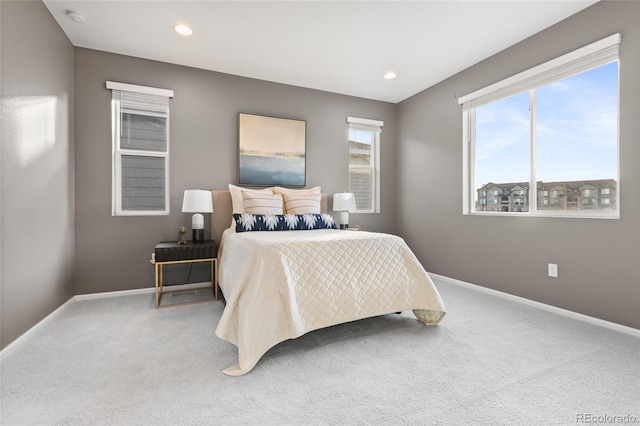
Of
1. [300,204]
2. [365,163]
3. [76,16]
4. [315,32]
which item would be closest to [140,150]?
[76,16]

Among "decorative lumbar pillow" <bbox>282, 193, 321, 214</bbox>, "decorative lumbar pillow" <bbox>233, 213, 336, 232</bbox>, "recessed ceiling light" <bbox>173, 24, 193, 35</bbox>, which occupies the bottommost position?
"decorative lumbar pillow" <bbox>233, 213, 336, 232</bbox>

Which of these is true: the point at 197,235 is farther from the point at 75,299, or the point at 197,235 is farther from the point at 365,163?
the point at 365,163

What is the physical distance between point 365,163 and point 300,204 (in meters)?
1.53

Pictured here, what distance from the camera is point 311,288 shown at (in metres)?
2.02

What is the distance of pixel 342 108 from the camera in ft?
14.4

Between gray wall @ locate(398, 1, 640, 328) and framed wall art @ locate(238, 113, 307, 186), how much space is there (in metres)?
1.69

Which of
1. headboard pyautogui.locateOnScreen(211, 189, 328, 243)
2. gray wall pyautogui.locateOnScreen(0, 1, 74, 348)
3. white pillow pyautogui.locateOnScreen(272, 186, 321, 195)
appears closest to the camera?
gray wall pyautogui.locateOnScreen(0, 1, 74, 348)

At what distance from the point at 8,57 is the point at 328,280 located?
102 inches

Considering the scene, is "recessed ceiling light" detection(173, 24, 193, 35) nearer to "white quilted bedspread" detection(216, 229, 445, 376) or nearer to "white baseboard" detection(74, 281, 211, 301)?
"white quilted bedspread" detection(216, 229, 445, 376)

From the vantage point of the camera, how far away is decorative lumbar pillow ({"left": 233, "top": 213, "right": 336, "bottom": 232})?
312cm

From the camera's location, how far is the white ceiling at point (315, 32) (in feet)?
8.14

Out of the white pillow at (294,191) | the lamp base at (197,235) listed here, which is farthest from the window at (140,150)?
the white pillow at (294,191)

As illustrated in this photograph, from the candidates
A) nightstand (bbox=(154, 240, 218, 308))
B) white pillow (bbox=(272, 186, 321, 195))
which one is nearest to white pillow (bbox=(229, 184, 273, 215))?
white pillow (bbox=(272, 186, 321, 195))

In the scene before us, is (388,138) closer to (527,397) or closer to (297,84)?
(297,84)
